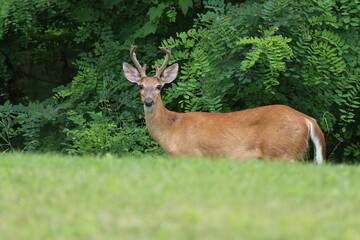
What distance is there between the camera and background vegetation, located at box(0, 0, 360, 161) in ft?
33.2

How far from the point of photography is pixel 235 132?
360 inches

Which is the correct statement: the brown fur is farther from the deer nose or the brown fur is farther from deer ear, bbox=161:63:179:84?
deer ear, bbox=161:63:179:84

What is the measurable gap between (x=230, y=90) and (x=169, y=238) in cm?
617

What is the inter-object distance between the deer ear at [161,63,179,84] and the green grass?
3.76 metres

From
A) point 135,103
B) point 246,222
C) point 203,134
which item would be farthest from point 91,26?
point 246,222

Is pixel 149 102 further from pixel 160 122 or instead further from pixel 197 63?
pixel 197 63

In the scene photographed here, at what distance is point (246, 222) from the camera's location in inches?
190

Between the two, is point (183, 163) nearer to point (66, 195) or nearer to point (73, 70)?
point (66, 195)

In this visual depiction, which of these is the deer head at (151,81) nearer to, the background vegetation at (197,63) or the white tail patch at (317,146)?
the background vegetation at (197,63)

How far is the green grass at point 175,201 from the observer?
187 inches

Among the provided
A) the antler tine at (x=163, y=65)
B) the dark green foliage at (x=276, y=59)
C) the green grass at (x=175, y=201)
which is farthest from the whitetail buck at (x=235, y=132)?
the green grass at (x=175, y=201)

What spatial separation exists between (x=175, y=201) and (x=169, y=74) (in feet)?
17.3

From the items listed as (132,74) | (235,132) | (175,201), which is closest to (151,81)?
(132,74)

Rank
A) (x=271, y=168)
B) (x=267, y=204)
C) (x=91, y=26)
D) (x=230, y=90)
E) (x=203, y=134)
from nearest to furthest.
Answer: (x=267, y=204)
(x=271, y=168)
(x=203, y=134)
(x=230, y=90)
(x=91, y=26)
